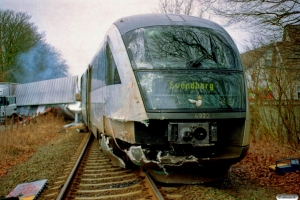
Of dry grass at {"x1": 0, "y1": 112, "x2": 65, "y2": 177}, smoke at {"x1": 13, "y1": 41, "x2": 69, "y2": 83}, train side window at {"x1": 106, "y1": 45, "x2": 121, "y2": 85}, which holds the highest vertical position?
smoke at {"x1": 13, "y1": 41, "x2": 69, "y2": 83}

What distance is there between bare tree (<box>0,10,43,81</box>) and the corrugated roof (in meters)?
4.25

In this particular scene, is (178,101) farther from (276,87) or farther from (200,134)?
(276,87)

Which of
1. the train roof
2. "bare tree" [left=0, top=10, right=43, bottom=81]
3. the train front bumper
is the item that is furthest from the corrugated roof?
the train front bumper

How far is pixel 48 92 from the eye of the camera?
28219 mm

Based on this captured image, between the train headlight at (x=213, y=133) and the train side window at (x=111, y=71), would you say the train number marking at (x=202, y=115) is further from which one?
the train side window at (x=111, y=71)

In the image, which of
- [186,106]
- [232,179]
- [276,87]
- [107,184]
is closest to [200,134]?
[186,106]

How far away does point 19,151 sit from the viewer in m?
10.7

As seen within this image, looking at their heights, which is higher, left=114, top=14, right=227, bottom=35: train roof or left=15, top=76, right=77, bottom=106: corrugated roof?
left=114, top=14, right=227, bottom=35: train roof

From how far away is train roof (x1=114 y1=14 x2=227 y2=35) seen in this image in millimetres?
5785

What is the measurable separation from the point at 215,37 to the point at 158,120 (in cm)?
202

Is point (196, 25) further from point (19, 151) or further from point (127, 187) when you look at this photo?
point (19, 151)

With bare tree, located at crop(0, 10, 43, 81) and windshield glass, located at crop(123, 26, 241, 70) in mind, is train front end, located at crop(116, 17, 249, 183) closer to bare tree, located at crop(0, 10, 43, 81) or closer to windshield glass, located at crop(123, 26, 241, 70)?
windshield glass, located at crop(123, 26, 241, 70)

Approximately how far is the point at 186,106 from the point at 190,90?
0.29 meters

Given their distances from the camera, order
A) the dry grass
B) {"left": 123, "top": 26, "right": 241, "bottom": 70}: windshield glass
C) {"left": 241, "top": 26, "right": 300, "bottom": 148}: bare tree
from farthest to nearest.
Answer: the dry grass, {"left": 241, "top": 26, "right": 300, "bottom": 148}: bare tree, {"left": 123, "top": 26, "right": 241, "bottom": 70}: windshield glass
